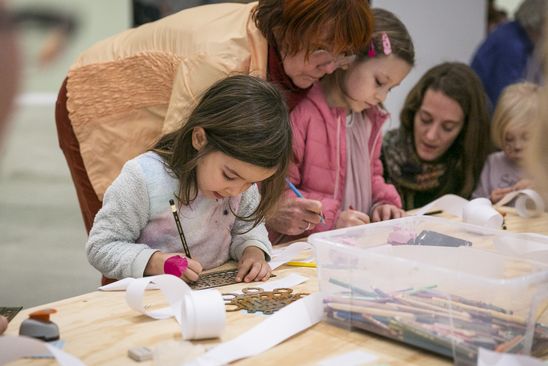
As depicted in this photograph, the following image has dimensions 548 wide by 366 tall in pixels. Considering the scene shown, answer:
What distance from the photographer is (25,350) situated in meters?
1.14

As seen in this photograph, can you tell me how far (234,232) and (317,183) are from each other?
1.53ft

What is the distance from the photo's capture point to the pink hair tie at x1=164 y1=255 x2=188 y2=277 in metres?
1.58

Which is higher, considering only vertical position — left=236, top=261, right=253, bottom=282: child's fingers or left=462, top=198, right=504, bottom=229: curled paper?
left=236, top=261, right=253, bottom=282: child's fingers

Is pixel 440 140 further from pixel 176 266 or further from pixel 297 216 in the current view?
pixel 176 266

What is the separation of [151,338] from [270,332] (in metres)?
0.19

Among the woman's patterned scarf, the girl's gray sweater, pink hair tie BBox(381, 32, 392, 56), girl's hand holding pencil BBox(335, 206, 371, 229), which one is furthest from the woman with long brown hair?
the girl's gray sweater

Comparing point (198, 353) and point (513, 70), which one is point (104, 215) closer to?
point (198, 353)

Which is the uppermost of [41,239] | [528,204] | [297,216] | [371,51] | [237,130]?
[371,51]

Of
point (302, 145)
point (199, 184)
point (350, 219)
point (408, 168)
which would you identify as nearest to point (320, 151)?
point (302, 145)

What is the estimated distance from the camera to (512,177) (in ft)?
9.44

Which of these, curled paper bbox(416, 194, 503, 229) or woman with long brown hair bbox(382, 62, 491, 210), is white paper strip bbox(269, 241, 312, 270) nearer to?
curled paper bbox(416, 194, 503, 229)

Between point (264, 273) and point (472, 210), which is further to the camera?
point (472, 210)

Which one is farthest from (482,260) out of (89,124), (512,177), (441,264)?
(512,177)

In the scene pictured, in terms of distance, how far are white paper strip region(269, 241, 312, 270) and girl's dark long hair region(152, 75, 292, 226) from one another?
7.3 inches
